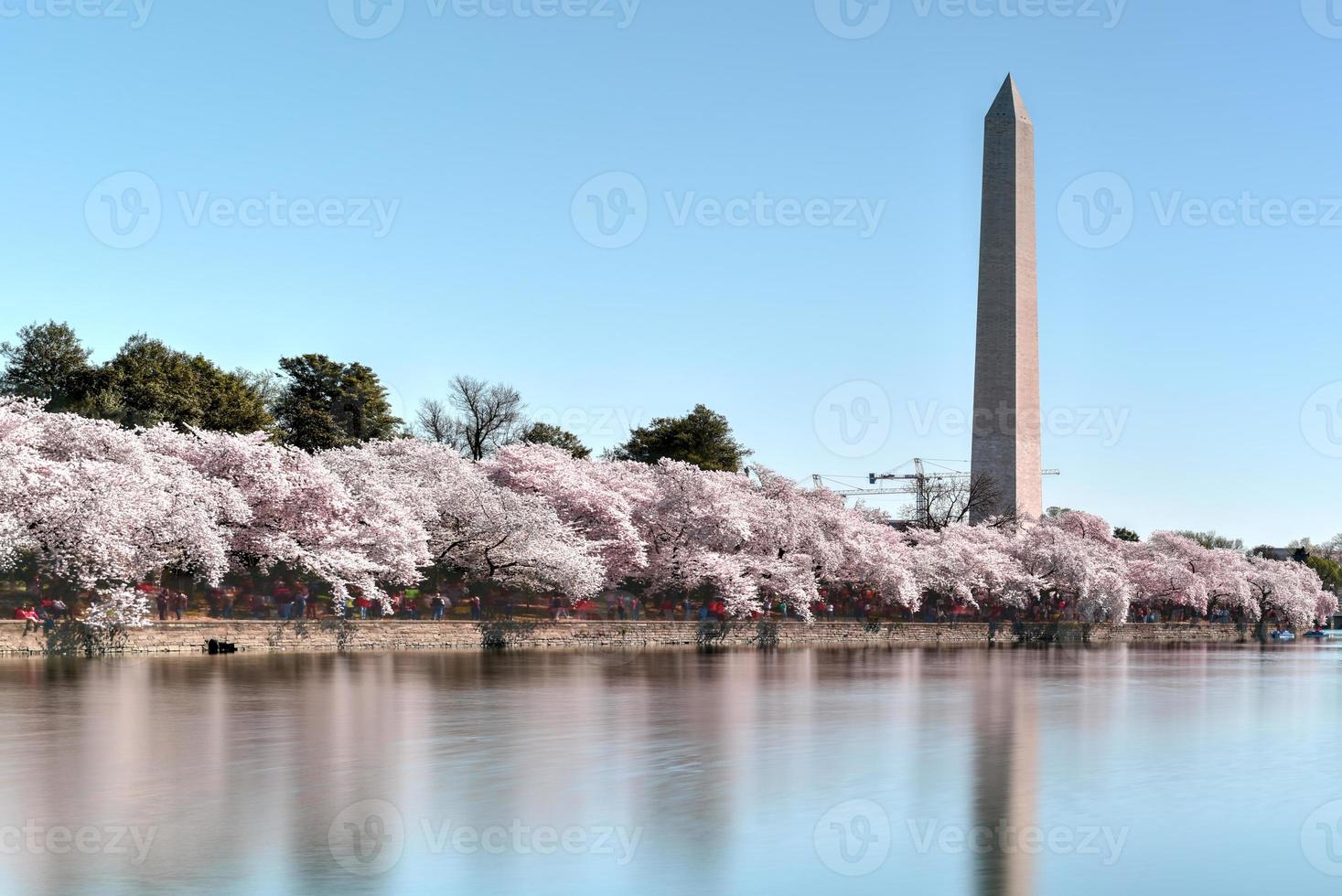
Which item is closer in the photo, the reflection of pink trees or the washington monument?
the reflection of pink trees

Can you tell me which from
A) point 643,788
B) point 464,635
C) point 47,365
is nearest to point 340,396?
point 47,365

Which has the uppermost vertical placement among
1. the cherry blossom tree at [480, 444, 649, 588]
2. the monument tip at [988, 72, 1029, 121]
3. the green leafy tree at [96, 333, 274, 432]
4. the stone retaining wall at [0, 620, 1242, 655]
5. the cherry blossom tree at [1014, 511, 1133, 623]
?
the monument tip at [988, 72, 1029, 121]

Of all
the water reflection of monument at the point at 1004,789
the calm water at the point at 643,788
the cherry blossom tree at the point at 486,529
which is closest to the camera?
the calm water at the point at 643,788

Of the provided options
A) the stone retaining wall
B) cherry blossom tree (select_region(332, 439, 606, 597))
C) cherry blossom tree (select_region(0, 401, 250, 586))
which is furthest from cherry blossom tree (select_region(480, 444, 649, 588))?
cherry blossom tree (select_region(0, 401, 250, 586))

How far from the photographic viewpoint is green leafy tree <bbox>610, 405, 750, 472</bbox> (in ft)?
327

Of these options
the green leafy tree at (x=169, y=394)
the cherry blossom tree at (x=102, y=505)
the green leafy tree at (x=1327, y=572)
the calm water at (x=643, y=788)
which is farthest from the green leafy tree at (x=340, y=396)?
the green leafy tree at (x=1327, y=572)

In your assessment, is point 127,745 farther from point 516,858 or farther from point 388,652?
point 388,652

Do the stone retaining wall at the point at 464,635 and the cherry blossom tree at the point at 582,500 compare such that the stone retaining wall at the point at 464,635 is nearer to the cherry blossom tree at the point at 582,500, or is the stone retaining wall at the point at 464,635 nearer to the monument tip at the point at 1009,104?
the cherry blossom tree at the point at 582,500

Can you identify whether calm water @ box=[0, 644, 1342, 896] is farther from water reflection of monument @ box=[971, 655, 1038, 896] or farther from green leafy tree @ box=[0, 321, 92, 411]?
green leafy tree @ box=[0, 321, 92, 411]

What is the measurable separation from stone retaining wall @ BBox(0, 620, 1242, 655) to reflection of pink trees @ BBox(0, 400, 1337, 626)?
1.51 m

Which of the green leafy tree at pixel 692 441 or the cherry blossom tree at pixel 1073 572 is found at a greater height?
the green leafy tree at pixel 692 441

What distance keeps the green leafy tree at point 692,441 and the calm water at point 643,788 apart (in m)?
63.6

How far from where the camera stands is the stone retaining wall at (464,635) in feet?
144

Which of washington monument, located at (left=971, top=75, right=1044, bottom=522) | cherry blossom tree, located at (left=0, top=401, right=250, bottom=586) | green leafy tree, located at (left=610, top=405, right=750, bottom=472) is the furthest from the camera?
green leafy tree, located at (left=610, top=405, right=750, bottom=472)
